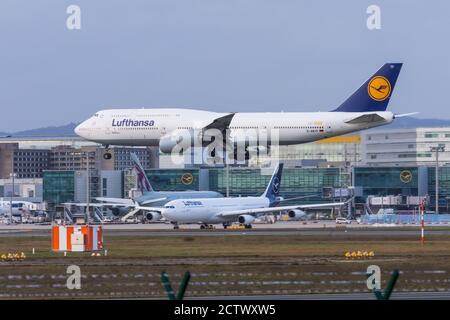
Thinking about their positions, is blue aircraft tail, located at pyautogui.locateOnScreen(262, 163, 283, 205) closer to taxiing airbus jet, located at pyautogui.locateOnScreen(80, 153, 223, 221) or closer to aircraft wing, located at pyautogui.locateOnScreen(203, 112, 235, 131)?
taxiing airbus jet, located at pyautogui.locateOnScreen(80, 153, 223, 221)

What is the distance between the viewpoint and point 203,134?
343ft

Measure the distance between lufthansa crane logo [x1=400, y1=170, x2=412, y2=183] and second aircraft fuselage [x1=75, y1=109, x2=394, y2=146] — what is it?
50.7m

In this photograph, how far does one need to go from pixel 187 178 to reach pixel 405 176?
2937 centimetres

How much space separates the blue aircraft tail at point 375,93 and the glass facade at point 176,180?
5385cm

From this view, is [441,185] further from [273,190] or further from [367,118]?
[367,118]

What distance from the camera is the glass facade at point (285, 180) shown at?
161 meters

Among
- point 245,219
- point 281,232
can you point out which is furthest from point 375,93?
point 281,232

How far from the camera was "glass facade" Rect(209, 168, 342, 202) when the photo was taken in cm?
A: 16138

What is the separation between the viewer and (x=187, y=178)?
16125cm

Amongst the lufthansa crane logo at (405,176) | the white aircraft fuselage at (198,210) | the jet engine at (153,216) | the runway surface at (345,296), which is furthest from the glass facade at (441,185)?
the runway surface at (345,296)

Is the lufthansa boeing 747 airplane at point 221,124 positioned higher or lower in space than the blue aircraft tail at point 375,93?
lower

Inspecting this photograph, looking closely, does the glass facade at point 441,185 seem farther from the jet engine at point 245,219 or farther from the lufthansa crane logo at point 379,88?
the jet engine at point 245,219
